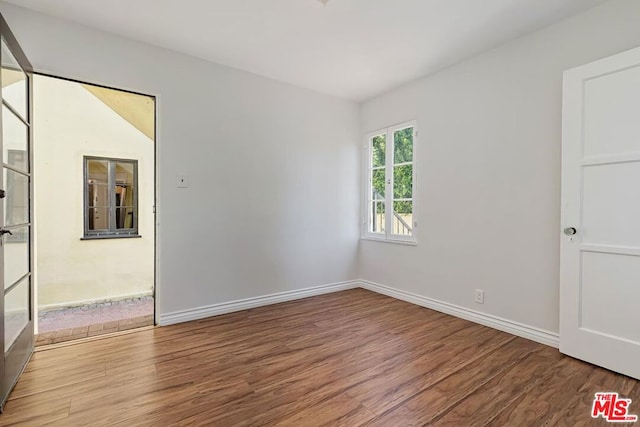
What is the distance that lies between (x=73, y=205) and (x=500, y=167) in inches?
207

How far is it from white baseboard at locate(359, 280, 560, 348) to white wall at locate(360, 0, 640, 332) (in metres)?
0.06

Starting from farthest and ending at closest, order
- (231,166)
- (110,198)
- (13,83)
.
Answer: (110,198)
(231,166)
(13,83)

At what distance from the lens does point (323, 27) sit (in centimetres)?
258

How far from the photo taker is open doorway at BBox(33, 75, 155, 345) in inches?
157

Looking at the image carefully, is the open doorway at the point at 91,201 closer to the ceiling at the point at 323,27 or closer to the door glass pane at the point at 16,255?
the ceiling at the point at 323,27

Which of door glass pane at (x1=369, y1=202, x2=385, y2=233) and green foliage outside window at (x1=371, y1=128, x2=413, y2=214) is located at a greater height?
green foliage outside window at (x1=371, y1=128, x2=413, y2=214)

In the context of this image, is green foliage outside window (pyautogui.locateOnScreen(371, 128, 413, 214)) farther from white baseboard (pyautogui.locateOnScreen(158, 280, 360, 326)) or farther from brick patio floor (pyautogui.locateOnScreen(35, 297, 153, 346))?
brick patio floor (pyautogui.locateOnScreen(35, 297, 153, 346))

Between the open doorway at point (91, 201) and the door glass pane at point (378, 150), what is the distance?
283 cm

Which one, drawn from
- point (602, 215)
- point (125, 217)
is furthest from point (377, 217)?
point (125, 217)

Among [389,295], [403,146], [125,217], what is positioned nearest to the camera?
[403,146]

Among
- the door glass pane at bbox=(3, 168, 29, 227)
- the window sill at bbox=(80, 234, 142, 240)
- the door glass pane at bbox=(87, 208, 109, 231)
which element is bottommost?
the window sill at bbox=(80, 234, 142, 240)

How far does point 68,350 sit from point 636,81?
4.54 metres

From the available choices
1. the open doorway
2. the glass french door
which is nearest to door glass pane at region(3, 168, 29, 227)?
the glass french door

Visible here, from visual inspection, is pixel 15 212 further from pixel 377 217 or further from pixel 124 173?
pixel 377 217
